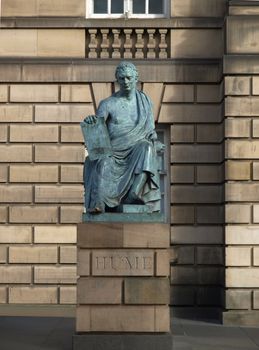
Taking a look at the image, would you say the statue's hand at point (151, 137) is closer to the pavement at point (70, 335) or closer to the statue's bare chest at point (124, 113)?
the statue's bare chest at point (124, 113)

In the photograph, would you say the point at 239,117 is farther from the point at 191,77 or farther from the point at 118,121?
the point at 118,121

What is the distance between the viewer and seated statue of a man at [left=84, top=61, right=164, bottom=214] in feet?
35.6

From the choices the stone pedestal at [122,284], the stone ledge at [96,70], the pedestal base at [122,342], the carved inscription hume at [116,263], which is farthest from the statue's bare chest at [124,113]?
the stone ledge at [96,70]

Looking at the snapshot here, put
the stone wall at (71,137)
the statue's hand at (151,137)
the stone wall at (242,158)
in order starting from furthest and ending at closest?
the stone wall at (71,137) < the stone wall at (242,158) < the statue's hand at (151,137)

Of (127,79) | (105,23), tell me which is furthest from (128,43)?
(127,79)

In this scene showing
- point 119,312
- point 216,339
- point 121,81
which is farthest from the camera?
point 216,339

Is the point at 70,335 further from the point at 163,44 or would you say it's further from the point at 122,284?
the point at 163,44

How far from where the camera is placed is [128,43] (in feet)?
55.2

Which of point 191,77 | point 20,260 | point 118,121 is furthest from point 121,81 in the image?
point 20,260

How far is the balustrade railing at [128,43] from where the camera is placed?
1678cm

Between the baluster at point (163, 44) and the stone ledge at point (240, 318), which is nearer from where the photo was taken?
the stone ledge at point (240, 318)

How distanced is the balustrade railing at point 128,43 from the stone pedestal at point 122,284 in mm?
7149

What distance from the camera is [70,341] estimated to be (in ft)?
38.1

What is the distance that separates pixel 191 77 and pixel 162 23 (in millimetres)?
1495
